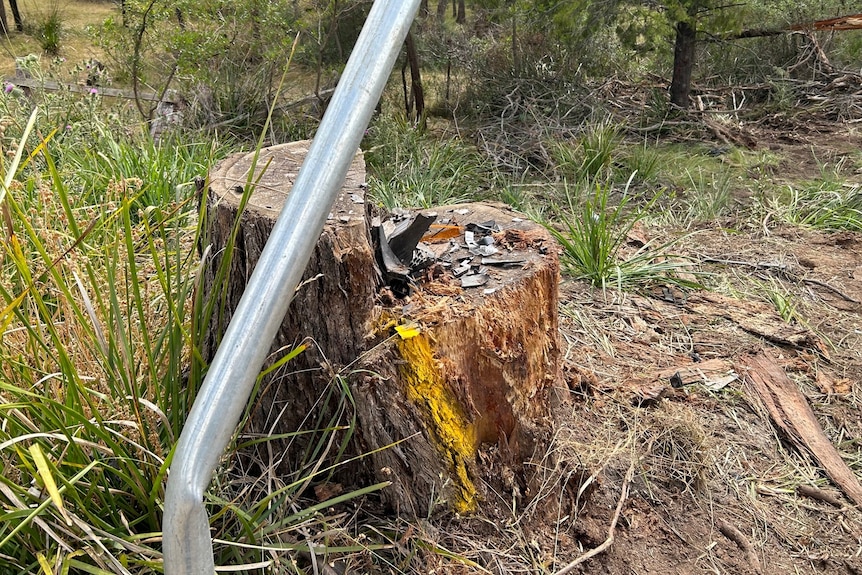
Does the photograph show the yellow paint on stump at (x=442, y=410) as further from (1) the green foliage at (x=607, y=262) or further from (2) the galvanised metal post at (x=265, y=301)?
(1) the green foliage at (x=607, y=262)

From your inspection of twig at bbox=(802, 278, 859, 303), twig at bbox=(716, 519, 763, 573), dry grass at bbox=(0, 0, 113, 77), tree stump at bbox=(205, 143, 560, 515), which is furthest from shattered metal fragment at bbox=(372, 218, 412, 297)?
dry grass at bbox=(0, 0, 113, 77)

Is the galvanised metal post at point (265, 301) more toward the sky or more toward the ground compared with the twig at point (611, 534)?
more toward the sky

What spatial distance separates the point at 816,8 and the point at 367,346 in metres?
6.47

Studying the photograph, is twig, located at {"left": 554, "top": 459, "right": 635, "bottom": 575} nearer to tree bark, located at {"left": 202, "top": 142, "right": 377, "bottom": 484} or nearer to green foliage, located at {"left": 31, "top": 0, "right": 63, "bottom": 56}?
tree bark, located at {"left": 202, "top": 142, "right": 377, "bottom": 484}

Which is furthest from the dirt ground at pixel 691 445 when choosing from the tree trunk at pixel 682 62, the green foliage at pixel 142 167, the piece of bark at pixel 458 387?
the tree trunk at pixel 682 62

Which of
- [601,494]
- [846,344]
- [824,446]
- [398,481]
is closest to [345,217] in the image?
[398,481]

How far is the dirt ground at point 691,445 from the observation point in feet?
6.39

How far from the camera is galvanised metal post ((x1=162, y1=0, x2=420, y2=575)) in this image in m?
0.76

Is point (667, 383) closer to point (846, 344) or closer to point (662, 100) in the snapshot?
point (846, 344)

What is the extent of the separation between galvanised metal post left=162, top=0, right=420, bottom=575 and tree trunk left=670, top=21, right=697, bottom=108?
5926 mm

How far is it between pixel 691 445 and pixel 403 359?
118 cm

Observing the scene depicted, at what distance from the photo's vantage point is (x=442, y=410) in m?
1.75

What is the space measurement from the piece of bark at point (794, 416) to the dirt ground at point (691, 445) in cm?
2

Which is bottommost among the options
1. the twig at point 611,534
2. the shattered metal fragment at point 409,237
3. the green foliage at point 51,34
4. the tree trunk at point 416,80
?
the twig at point 611,534
